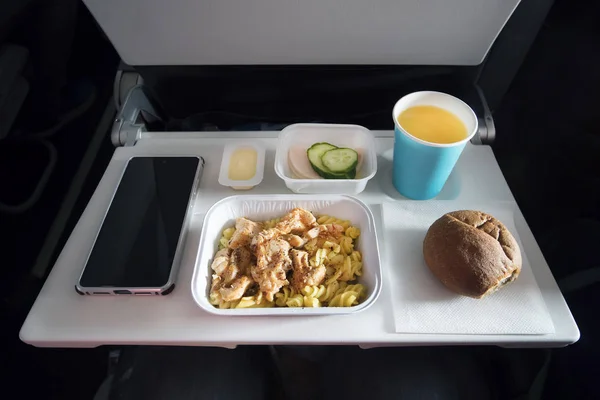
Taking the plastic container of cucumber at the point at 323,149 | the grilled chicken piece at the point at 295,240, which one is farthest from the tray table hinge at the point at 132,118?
the grilled chicken piece at the point at 295,240

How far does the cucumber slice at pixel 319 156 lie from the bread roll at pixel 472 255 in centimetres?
22

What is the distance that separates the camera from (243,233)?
0.70m

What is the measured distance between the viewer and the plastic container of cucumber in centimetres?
76

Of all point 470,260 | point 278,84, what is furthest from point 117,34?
point 470,260

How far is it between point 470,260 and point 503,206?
0.69 feet

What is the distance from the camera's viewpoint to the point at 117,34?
77cm

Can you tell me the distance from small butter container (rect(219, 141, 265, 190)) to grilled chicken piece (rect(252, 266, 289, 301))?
0.19 meters

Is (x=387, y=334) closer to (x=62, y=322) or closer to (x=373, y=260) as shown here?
(x=373, y=260)

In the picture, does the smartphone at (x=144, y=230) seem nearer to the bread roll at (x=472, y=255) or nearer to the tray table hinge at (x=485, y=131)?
the bread roll at (x=472, y=255)

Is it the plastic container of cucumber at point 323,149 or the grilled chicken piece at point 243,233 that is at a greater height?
the grilled chicken piece at point 243,233

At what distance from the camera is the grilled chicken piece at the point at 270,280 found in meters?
0.64

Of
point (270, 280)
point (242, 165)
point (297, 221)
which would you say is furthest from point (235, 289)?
point (242, 165)

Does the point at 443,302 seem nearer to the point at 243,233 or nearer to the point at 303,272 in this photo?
the point at 303,272

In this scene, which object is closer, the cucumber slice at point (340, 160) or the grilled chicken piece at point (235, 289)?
the grilled chicken piece at point (235, 289)
